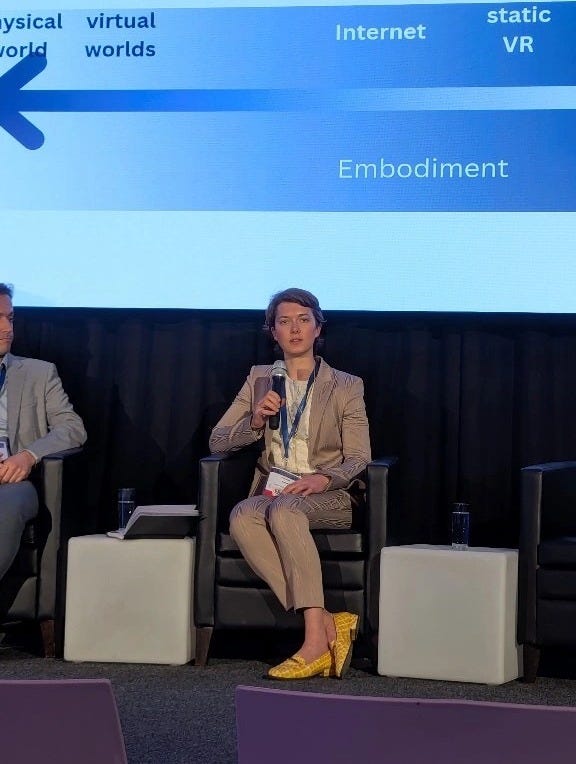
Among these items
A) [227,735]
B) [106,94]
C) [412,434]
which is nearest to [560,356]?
[412,434]

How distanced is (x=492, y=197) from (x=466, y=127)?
27 centimetres

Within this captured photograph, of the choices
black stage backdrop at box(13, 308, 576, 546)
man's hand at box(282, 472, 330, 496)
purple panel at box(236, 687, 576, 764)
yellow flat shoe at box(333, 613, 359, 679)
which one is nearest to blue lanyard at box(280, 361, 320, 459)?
man's hand at box(282, 472, 330, 496)

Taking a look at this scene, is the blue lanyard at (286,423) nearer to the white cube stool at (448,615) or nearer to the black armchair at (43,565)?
the white cube stool at (448,615)

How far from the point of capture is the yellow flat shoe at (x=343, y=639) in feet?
10.8

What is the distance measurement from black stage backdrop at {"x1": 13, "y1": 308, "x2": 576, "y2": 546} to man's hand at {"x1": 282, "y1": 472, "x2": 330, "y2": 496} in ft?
2.51

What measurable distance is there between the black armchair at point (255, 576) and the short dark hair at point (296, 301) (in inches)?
20.9

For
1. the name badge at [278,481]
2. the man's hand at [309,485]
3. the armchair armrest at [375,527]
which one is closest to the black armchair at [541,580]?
the armchair armrest at [375,527]

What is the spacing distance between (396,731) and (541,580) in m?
2.51

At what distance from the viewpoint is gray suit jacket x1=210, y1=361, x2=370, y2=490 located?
3.71 meters

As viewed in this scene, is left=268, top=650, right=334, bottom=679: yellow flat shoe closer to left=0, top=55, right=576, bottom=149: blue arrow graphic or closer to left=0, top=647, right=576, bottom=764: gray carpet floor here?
left=0, top=647, right=576, bottom=764: gray carpet floor

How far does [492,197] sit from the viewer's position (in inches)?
158

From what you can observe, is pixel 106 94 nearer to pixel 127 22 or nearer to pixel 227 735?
pixel 127 22

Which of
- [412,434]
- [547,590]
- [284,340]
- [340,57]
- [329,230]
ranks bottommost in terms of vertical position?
[547,590]

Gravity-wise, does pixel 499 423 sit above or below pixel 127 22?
below
